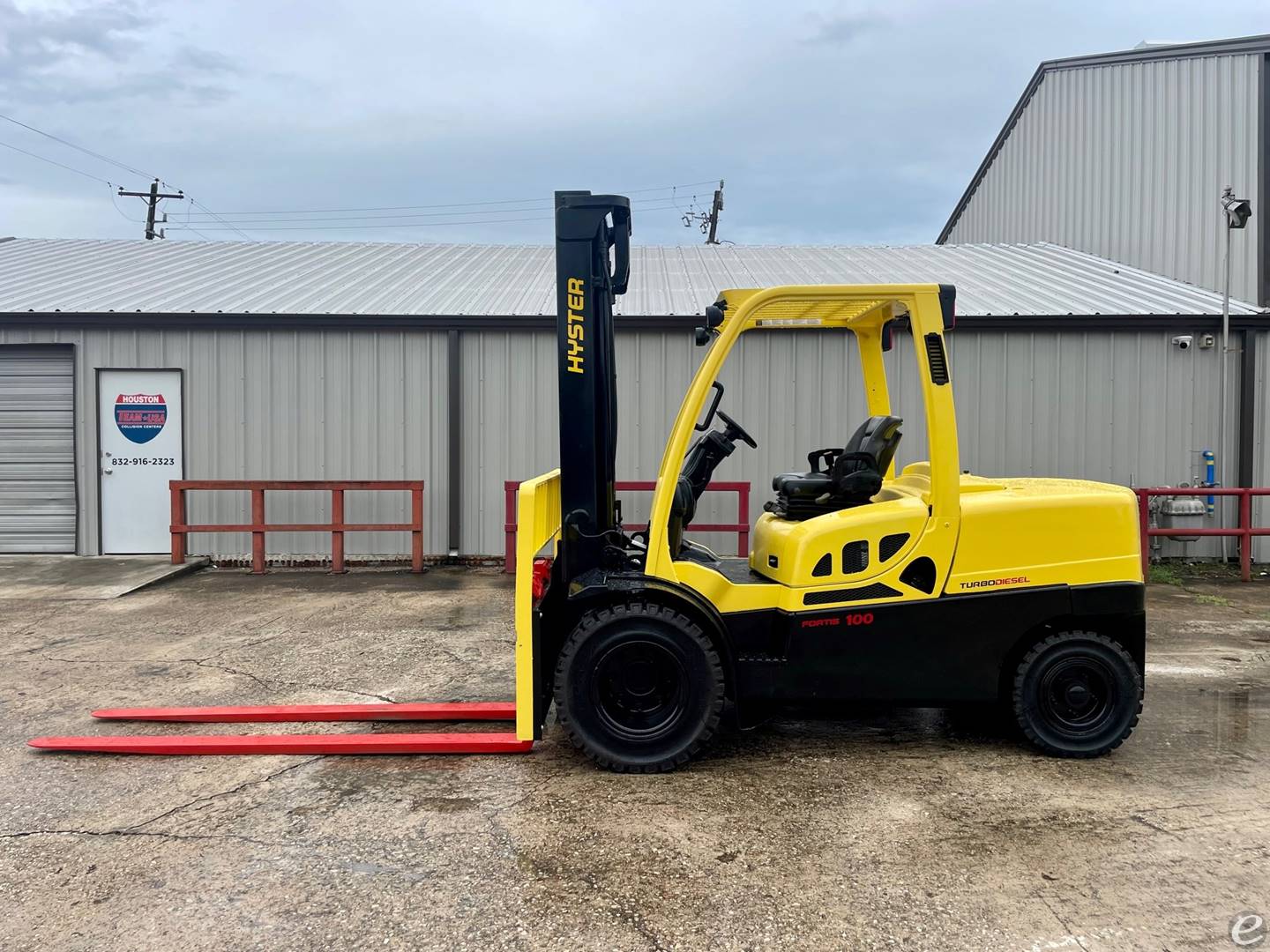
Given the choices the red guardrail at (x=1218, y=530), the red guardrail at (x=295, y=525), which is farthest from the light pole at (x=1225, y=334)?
the red guardrail at (x=295, y=525)

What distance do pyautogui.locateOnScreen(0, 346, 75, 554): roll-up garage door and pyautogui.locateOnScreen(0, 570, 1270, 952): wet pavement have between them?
6.52 meters

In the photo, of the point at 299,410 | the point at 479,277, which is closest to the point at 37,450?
A: the point at 299,410

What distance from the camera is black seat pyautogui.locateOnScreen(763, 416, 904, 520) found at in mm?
4809

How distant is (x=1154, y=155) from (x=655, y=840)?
14.7m

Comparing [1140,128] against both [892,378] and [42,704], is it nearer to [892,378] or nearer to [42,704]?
[892,378]

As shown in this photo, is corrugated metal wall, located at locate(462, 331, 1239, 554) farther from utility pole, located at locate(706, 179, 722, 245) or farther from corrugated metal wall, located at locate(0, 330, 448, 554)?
utility pole, located at locate(706, 179, 722, 245)

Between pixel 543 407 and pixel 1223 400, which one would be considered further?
pixel 543 407

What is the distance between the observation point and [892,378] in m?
11.2

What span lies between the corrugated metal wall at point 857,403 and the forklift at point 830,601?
6313 mm

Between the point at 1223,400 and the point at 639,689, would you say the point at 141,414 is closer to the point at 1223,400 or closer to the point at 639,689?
the point at 639,689

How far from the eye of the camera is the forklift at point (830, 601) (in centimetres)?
446

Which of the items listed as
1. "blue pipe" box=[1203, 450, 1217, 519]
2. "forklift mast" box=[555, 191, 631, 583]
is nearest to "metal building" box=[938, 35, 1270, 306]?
"blue pipe" box=[1203, 450, 1217, 519]

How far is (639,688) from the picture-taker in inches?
176

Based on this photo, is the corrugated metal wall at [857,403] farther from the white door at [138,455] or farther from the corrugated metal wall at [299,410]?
the white door at [138,455]
